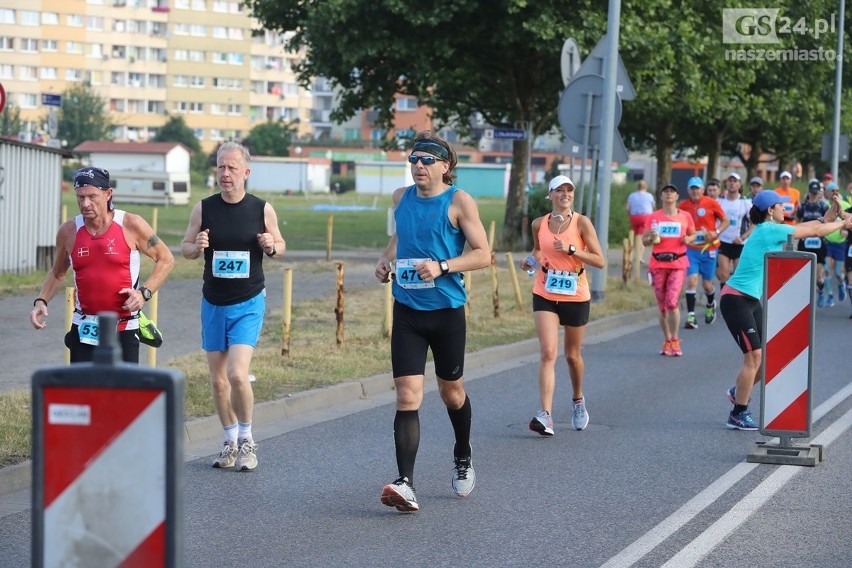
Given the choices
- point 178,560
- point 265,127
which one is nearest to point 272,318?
point 178,560

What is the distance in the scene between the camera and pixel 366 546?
6.67 meters

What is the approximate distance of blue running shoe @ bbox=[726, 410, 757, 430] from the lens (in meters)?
10.4

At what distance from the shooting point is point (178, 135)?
118938mm

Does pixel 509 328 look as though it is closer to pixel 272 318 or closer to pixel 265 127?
pixel 272 318

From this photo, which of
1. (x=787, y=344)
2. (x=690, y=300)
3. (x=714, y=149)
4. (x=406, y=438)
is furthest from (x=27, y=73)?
(x=406, y=438)

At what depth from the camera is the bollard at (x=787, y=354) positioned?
9094mm

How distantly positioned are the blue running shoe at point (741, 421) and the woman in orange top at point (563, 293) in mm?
1043

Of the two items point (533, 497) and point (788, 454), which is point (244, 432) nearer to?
point (533, 497)

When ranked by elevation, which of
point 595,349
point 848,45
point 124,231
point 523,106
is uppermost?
point 848,45

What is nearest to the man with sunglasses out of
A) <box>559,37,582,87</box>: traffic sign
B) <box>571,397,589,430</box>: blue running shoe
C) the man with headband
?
the man with headband

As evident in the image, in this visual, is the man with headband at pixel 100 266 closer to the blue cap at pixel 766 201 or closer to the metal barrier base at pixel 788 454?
the metal barrier base at pixel 788 454

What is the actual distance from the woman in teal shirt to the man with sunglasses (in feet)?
11.1

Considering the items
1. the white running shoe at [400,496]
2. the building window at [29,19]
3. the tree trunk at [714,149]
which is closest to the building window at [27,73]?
the building window at [29,19]

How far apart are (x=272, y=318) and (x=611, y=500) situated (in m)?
10.3
